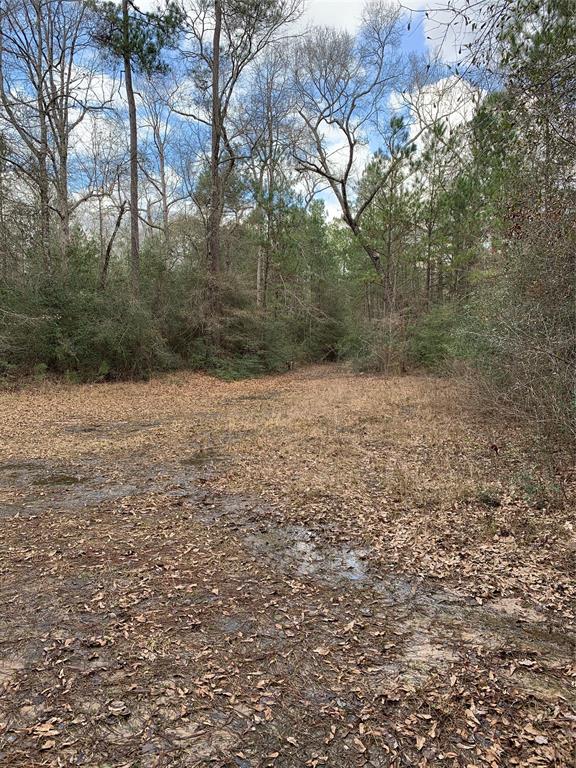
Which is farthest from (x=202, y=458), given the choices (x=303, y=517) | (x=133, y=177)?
(x=133, y=177)

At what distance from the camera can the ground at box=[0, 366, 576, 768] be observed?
2047 millimetres

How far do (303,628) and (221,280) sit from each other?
15151 millimetres

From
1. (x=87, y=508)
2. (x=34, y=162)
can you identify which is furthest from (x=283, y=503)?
(x=34, y=162)

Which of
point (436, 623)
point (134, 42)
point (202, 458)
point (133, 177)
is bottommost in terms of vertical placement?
point (436, 623)

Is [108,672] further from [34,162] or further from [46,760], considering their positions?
[34,162]

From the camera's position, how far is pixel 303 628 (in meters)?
2.83

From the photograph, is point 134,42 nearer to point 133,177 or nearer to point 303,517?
point 133,177

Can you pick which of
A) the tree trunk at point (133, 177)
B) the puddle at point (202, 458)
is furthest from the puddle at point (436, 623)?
the tree trunk at point (133, 177)

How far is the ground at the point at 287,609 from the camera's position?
6.72 ft

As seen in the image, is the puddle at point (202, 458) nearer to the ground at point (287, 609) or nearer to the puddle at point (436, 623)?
the ground at point (287, 609)

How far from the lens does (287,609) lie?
303 cm

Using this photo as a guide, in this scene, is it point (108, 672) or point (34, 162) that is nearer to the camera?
point (108, 672)

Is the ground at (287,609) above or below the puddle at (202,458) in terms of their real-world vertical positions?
below

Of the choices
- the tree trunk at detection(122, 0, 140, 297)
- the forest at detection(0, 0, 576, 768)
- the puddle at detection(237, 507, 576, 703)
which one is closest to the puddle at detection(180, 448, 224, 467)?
the forest at detection(0, 0, 576, 768)
